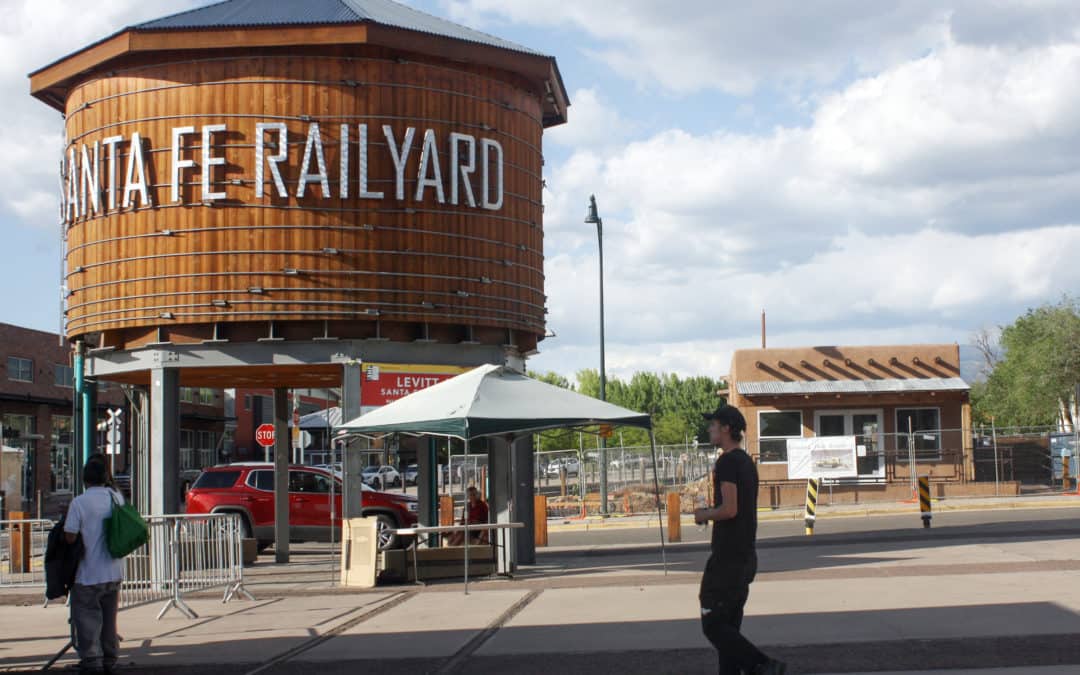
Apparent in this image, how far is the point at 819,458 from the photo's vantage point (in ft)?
123

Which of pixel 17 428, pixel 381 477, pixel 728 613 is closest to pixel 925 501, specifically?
pixel 728 613

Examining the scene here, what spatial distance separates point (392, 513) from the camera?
2527 centimetres

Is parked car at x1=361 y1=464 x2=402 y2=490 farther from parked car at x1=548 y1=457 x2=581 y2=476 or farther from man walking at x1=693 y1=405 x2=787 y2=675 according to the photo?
man walking at x1=693 y1=405 x2=787 y2=675

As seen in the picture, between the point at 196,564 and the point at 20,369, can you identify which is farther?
the point at 20,369

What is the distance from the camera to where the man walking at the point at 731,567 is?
793cm

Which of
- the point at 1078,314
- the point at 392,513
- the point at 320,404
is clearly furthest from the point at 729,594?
the point at 320,404

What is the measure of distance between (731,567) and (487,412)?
8566mm

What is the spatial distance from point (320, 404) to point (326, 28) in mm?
63007

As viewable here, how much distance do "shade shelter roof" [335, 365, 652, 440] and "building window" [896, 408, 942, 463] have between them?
22809 millimetres

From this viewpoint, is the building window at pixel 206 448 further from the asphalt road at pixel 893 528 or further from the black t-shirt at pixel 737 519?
the black t-shirt at pixel 737 519

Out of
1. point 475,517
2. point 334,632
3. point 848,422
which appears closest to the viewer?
point 334,632

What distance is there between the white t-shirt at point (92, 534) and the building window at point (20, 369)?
47.3m

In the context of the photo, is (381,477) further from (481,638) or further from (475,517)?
Answer: (481,638)

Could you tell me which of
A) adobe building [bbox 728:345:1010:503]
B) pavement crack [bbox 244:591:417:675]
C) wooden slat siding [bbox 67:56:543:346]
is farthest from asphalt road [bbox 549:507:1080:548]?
pavement crack [bbox 244:591:417:675]
